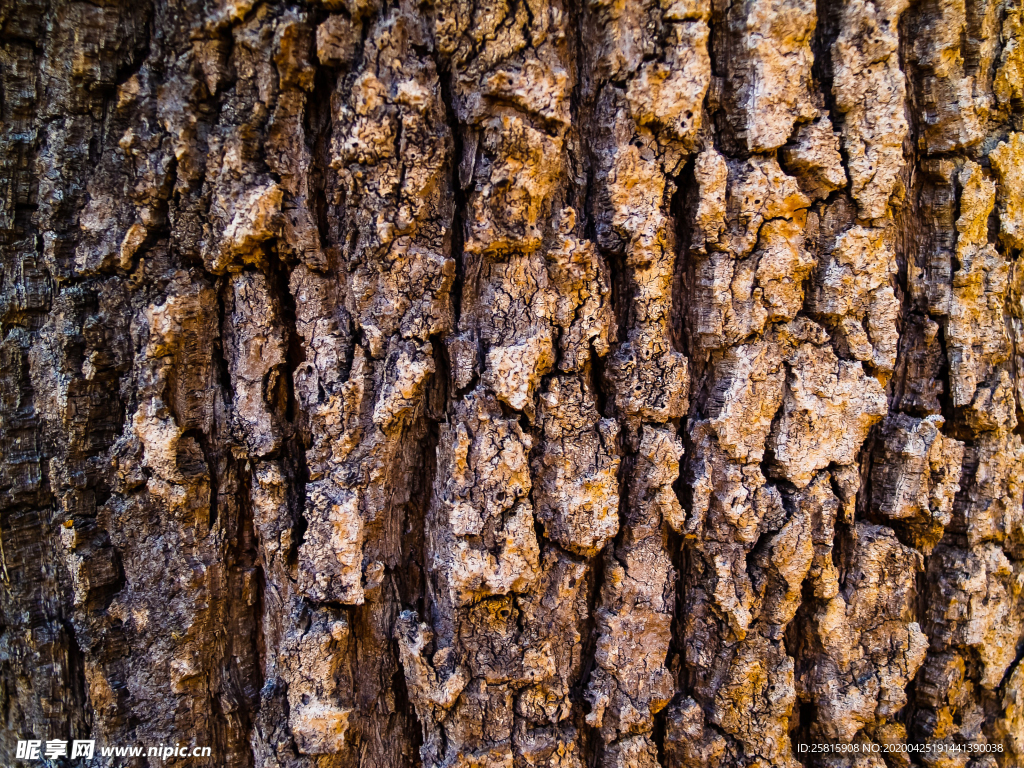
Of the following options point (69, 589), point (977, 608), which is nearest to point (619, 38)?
point (977, 608)

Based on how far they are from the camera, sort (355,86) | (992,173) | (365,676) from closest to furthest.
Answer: (355,86) → (365,676) → (992,173)

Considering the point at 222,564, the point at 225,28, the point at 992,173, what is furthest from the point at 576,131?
the point at 222,564

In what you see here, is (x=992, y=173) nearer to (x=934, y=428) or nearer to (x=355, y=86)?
(x=934, y=428)

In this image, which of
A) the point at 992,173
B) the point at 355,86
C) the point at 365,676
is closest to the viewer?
the point at 355,86

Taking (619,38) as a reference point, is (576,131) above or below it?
below

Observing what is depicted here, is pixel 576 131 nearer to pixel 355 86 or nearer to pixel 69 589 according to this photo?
pixel 355 86

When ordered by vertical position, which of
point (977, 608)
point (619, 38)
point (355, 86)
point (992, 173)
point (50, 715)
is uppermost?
point (619, 38)

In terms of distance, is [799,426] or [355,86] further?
[799,426]
